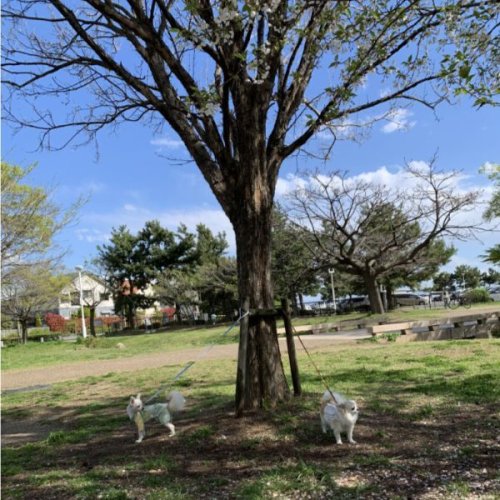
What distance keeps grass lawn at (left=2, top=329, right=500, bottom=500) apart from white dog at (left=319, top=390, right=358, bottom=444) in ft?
0.40

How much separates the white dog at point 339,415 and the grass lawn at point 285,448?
0.12 m

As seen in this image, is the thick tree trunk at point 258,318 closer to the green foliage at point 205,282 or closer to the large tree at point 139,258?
the green foliage at point 205,282

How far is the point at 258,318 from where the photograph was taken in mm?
5547

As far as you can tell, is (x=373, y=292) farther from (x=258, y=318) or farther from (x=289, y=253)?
(x=258, y=318)

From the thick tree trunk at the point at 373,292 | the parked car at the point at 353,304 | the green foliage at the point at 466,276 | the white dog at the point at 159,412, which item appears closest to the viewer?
the white dog at the point at 159,412

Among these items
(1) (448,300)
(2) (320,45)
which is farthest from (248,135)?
(1) (448,300)

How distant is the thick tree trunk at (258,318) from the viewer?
216 inches

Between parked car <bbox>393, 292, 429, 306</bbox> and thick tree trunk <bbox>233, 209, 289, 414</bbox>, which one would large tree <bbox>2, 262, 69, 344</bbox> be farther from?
parked car <bbox>393, 292, 429, 306</bbox>

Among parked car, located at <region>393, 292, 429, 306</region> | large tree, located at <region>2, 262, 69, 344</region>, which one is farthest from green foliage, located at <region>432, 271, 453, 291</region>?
large tree, located at <region>2, 262, 69, 344</region>

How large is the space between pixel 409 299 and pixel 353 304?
7.21 metres

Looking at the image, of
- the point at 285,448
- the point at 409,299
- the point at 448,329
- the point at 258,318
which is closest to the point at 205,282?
the point at 409,299

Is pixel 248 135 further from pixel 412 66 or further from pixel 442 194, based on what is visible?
pixel 442 194

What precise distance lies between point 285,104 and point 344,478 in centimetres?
434

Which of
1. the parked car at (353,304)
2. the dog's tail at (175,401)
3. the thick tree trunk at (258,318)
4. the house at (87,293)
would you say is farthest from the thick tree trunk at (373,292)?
the house at (87,293)
